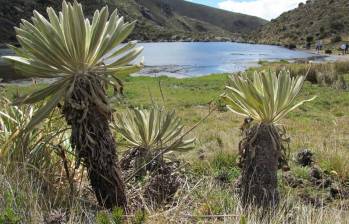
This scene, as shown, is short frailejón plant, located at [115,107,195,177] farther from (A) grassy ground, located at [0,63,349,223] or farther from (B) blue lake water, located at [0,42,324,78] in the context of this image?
(B) blue lake water, located at [0,42,324,78]

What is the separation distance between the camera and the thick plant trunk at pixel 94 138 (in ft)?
11.1

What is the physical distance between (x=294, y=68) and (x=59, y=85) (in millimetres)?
23195

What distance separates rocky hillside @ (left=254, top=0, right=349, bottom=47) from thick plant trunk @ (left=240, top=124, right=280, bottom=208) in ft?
225

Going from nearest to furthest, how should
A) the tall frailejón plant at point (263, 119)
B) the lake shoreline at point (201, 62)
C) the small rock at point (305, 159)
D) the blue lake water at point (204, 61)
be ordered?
the tall frailejón plant at point (263, 119)
the small rock at point (305, 159)
the lake shoreline at point (201, 62)
the blue lake water at point (204, 61)

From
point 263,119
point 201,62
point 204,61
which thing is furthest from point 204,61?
point 263,119

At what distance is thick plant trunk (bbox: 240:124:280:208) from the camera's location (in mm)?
4211

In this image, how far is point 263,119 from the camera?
4.27m

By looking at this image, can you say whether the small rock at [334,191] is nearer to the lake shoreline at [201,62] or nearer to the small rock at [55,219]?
the small rock at [55,219]

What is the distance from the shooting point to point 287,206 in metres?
4.11

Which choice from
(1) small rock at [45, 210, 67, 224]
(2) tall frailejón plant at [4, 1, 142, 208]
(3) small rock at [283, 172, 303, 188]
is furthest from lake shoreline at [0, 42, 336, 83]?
(1) small rock at [45, 210, 67, 224]

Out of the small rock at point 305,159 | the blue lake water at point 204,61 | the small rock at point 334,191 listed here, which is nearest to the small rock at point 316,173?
the small rock at point 334,191

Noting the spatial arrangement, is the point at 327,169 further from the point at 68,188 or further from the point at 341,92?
the point at 341,92

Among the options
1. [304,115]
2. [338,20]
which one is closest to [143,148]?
[304,115]

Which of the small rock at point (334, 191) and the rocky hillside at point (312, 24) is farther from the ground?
the rocky hillside at point (312, 24)
